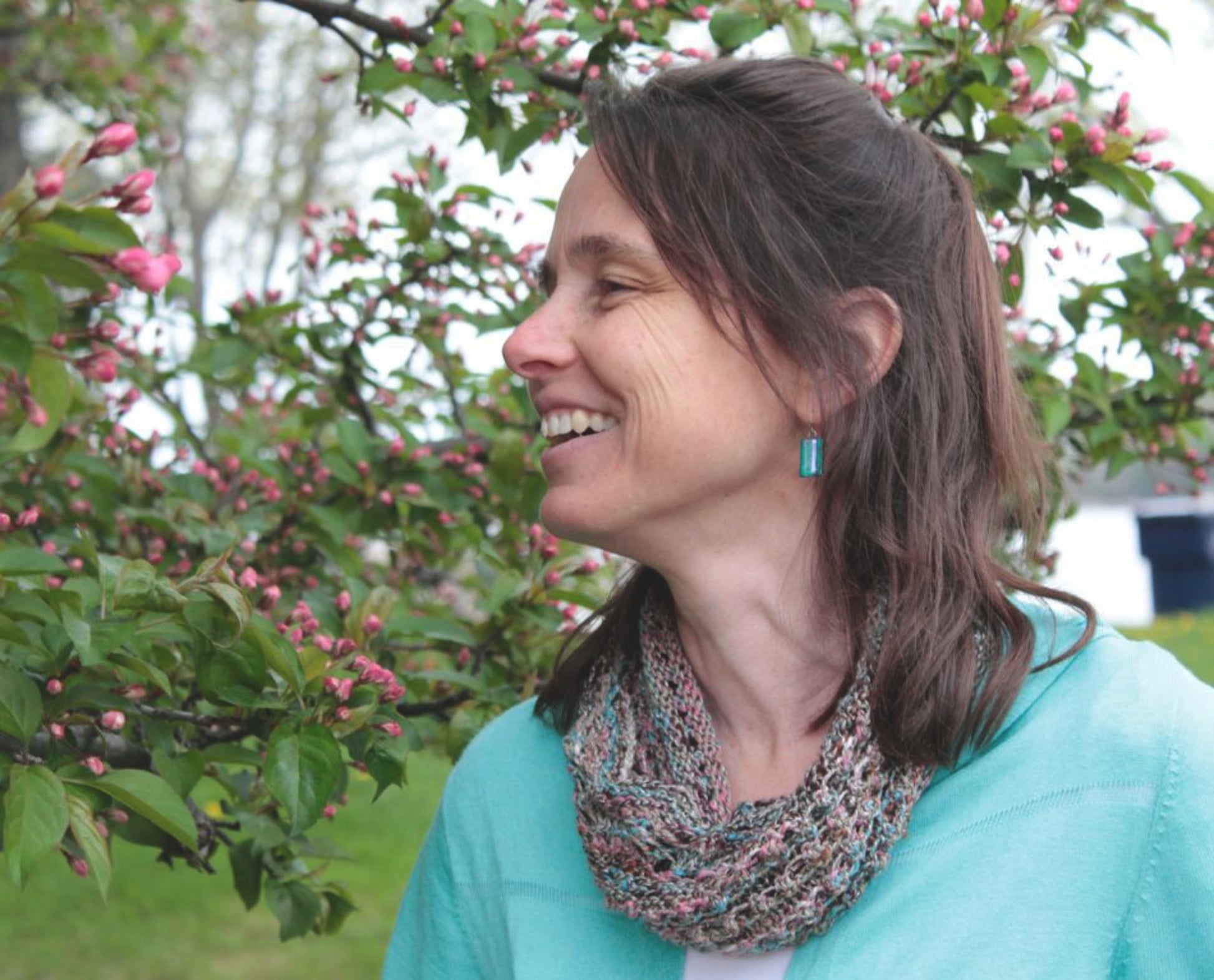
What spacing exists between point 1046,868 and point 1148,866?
0.37 ft

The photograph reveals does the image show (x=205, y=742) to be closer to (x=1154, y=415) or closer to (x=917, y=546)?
(x=917, y=546)

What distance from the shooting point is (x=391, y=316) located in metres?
3.15

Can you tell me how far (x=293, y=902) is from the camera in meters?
2.30

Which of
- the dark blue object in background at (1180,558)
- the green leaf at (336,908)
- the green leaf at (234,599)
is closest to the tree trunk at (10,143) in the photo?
the green leaf at (336,908)

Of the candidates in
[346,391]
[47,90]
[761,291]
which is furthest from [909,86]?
[47,90]

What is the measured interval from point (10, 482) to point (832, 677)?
1.56 meters

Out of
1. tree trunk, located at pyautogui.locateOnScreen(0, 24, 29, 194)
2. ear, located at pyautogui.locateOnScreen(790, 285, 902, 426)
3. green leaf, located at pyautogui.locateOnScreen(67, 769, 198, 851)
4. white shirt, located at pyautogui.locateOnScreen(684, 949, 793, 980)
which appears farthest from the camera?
tree trunk, located at pyautogui.locateOnScreen(0, 24, 29, 194)

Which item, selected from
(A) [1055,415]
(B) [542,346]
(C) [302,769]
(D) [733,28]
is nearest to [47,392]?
(C) [302,769]

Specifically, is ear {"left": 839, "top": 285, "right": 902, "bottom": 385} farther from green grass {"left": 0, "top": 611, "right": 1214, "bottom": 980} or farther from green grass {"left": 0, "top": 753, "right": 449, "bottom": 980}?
green grass {"left": 0, "top": 753, "right": 449, "bottom": 980}

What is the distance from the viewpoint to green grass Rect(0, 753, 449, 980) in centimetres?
527

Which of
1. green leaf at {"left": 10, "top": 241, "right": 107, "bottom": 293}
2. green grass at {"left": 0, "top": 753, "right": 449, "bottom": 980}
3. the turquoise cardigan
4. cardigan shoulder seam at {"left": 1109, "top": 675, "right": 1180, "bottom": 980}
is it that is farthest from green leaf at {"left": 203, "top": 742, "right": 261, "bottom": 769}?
green grass at {"left": 0, "top": 753, "right": 449, "bottom": 980}

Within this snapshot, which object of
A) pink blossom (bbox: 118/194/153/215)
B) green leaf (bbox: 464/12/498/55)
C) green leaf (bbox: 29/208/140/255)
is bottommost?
green leaf (bbox: 29/208/140/255)

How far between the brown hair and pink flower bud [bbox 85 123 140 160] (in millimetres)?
743

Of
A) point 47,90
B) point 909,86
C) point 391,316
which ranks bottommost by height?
point 391,316
